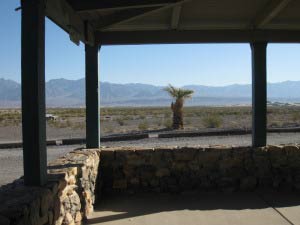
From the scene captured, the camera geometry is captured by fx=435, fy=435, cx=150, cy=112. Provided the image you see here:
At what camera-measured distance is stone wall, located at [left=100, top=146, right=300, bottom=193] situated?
25.4 feet

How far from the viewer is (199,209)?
6.73 meters

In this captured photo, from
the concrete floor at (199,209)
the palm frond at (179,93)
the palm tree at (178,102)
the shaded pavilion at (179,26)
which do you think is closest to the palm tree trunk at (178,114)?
the palm tree at (178,102)

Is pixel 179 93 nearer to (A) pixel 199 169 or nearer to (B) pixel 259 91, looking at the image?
(B) pixel 259 91

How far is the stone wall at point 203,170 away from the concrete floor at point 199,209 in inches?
8.6

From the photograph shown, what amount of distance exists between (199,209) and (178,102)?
20.4m

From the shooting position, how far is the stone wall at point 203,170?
7.75m

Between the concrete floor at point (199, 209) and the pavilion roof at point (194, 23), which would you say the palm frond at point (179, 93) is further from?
Result: the concrete floor at point (199, 209)

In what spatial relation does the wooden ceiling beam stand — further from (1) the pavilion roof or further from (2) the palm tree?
(2) the palm tree

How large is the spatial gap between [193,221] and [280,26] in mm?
4011

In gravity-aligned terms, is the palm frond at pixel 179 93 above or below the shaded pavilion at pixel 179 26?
below

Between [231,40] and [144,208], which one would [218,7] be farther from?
[144,208]

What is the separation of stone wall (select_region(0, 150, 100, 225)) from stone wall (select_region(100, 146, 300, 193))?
0.68 metres

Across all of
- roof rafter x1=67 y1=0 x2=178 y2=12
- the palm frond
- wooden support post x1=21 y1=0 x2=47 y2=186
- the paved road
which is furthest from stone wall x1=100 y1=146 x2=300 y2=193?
the palm frond

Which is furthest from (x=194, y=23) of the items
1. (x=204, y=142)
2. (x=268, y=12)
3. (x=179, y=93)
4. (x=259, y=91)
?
(x=179, y=93)
